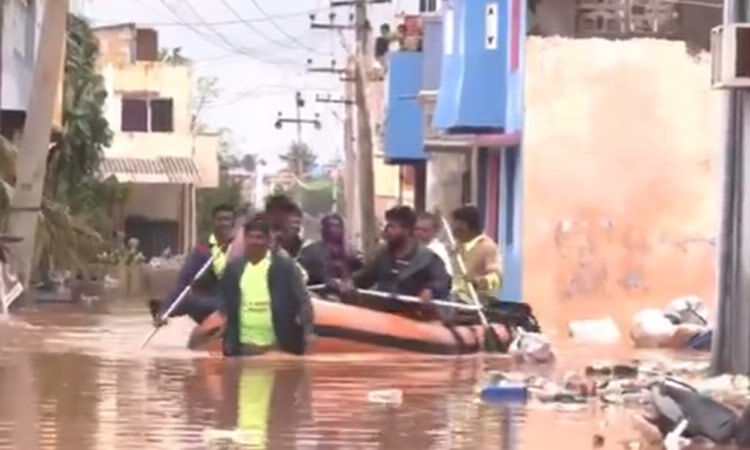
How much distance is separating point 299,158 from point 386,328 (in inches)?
4649

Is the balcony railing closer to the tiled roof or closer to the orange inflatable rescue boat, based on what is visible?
the orange inflatable rescue boat

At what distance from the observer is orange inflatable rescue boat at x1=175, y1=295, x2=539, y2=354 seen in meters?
19.5

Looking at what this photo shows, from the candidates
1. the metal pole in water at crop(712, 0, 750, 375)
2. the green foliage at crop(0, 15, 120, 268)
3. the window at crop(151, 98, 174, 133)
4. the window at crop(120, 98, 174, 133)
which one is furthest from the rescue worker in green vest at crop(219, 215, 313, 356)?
the window at crop(151, 98, 174, 133)

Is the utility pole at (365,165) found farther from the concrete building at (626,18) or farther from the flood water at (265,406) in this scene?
the flood water at (265,406)

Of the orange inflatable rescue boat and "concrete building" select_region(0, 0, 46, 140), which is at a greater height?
"concrete building" select_region(0, 0, 46, 140)

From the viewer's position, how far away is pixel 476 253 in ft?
69.0

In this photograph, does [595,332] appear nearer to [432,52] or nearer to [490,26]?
[490,26]

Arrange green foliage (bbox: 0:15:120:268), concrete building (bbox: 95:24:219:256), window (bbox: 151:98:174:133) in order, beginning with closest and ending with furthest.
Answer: green foliage (bbox: 0:15:120:268)
concrete building (bbox: 95:24:219:256)
window (bbox: 151:98:174:133)

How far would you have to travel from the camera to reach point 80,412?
Answer: 529 inches

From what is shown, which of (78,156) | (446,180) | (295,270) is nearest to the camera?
(295,270)

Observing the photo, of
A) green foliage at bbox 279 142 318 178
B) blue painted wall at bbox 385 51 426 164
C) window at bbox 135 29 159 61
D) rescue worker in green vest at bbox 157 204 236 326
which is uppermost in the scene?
window at bbox 135 29 159 61

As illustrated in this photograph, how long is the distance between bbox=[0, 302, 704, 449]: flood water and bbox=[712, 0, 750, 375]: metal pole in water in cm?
183

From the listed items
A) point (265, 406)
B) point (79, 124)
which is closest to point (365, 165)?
point (79, 124)

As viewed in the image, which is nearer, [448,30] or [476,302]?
[476,302]
